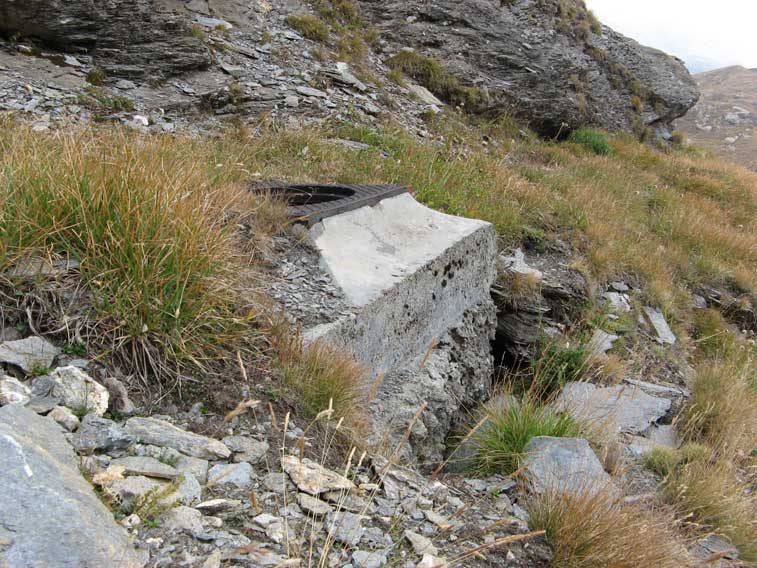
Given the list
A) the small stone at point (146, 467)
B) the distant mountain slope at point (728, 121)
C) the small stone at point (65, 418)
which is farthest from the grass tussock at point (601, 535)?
the distant mountain slope at point (728, 121)

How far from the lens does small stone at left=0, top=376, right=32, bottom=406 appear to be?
211 centimetres

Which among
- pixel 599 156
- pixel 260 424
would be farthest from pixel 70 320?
pixel 599 156

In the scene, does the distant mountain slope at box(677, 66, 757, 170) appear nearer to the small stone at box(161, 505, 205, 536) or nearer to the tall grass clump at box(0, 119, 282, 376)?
the tall grass clump at box(0, 119, 282, 376)

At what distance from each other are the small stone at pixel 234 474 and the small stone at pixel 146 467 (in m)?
0.15

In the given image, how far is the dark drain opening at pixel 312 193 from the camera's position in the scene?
189 inches

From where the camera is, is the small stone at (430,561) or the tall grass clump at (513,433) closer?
the small stone at (430,561)

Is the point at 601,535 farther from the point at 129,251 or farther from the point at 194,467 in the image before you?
the point at 129,251

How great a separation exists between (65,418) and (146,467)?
1.17ft

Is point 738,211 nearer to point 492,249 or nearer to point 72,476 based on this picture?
point 492,249

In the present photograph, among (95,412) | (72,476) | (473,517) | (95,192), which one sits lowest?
(473,517)

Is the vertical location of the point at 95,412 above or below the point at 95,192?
below

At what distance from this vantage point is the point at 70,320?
2541 millimetres

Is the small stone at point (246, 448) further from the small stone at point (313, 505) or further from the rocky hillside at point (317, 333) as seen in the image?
the small stone at point (313, 505)

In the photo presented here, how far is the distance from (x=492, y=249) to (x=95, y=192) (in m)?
4.08
